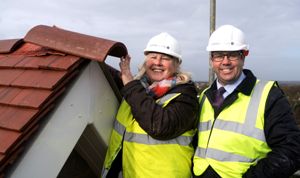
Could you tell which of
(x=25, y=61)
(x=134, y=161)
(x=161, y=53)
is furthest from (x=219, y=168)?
(x=25, y=61)

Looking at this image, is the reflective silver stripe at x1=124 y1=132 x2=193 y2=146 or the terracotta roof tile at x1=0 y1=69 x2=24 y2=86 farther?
the reflective silver stripe at x1=124 y1=132 x2=193 y2=146

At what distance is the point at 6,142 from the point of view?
2082mm

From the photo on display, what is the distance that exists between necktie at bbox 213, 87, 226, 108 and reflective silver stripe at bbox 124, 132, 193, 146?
1.21 ft

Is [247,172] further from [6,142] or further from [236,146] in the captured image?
[6,142]

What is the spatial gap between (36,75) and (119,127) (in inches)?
31.3

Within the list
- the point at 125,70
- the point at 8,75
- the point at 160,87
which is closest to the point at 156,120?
the point at 160,87

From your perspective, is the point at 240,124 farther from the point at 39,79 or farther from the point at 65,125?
the point at 39,79

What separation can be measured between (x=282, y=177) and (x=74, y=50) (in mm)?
1795

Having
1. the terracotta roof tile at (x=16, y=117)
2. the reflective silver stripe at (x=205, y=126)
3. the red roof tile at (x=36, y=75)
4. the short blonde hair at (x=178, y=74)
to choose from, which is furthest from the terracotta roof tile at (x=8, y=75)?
the reflective silver stripe at (x=205, y=126)

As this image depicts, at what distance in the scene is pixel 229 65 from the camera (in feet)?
9.72

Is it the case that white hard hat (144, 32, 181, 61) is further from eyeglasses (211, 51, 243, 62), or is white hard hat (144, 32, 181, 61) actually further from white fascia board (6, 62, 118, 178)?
white fascia board (6, 62, 118, 178)

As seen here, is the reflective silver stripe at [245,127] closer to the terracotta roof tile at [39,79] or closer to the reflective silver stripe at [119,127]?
the reflective silver stripe at [119,127]

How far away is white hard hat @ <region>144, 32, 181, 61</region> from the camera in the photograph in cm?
298

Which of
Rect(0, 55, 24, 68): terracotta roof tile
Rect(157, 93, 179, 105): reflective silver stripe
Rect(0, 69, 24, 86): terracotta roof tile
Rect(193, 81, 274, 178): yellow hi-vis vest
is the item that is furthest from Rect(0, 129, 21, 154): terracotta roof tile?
Rect(193, 81, 274, 178): yellow hi-vis vest
